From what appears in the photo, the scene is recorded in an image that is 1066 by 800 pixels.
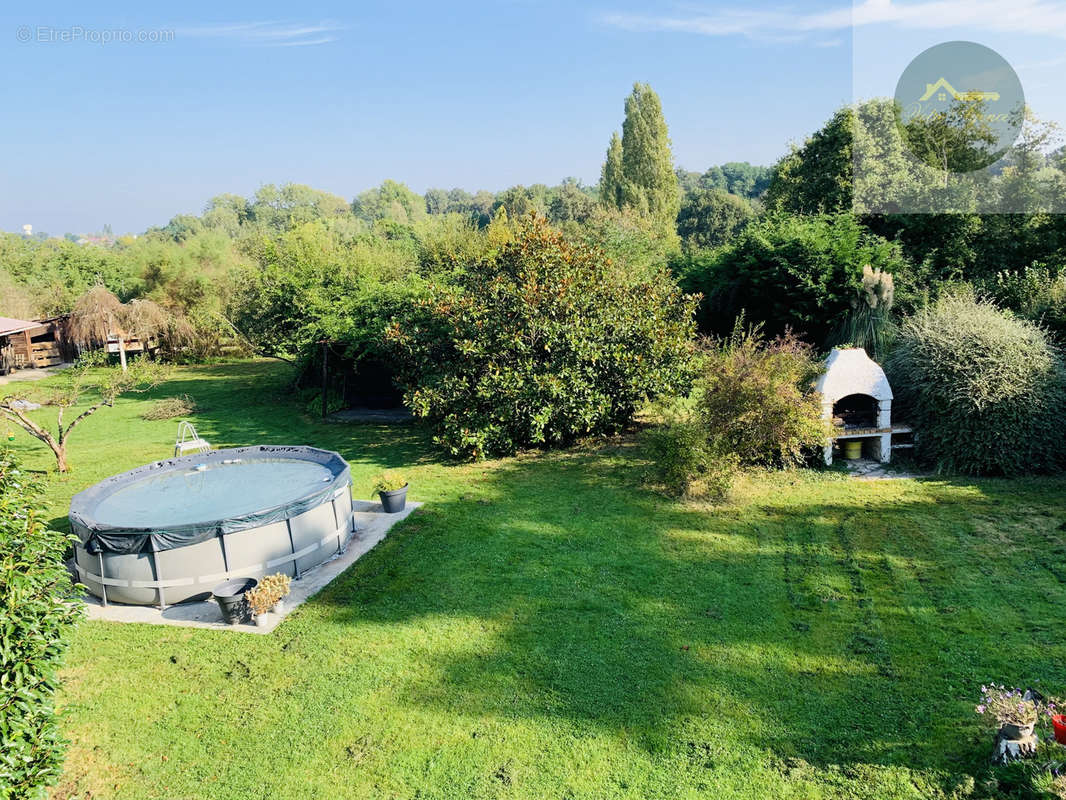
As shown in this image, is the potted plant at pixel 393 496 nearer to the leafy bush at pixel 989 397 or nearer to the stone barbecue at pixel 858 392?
the stone barbecue at pixel 858 392

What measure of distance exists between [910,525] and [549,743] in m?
6.80

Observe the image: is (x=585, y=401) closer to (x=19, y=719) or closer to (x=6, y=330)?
(x=19, y=719)

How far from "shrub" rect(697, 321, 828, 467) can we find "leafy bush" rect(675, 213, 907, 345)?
3.43m

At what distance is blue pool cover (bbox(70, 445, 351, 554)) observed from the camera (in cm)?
791

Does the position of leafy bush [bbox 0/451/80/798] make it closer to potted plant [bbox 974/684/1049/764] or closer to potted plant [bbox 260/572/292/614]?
potted plant [bbox 260/572/292/614]

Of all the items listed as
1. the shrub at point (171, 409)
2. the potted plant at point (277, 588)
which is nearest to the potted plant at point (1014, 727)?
the potted plant at point (277, 588)

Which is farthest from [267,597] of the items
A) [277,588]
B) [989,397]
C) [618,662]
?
[989,397]

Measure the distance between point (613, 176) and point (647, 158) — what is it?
9.59 feet

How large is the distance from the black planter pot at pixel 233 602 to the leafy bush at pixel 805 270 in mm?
11963

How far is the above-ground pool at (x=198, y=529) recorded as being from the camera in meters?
7.95

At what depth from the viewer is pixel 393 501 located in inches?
425

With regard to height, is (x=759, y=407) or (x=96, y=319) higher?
(x=96, y=319)

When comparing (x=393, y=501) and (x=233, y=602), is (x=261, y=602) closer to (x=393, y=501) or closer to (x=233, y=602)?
(x=233, y=602)

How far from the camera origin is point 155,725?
6027mm
